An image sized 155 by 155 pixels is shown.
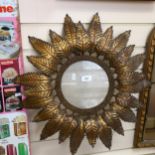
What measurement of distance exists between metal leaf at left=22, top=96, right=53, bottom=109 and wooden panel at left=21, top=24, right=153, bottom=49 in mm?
186

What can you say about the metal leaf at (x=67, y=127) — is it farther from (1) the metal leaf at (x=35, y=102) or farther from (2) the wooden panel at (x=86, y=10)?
(2) the wooden panel at (x=86, y=10)

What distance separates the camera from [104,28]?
91 centimetres

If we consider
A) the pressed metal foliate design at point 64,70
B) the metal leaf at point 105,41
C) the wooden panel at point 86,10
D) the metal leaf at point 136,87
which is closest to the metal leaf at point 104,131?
the pressed metal foliate design at point 64,70

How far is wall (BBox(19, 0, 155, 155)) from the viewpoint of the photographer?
0.83m

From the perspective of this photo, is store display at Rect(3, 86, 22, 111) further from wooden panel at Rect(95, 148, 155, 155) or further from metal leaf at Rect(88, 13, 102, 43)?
wooden panel at Rect(95, 148, 155, 155)

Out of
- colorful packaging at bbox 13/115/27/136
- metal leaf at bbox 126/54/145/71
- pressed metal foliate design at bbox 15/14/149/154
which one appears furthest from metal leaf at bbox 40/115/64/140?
metal leaf at bbox 126/54/145/71

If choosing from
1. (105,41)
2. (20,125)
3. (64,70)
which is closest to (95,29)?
(105,41)

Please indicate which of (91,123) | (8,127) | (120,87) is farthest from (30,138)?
(120,87)

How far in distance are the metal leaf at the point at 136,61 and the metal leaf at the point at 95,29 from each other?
15cm

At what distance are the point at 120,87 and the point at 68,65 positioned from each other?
206mm

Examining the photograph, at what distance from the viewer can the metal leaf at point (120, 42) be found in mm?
869

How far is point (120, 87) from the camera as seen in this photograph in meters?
0.88

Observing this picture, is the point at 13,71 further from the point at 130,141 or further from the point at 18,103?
the point at 130,141

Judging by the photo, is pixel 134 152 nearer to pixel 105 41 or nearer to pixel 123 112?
pixel 123 112
